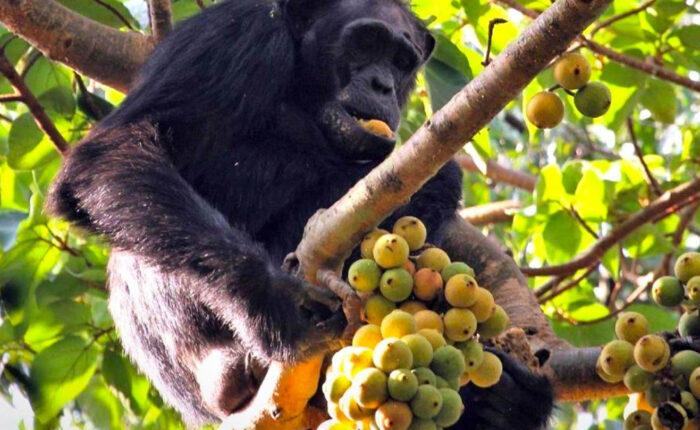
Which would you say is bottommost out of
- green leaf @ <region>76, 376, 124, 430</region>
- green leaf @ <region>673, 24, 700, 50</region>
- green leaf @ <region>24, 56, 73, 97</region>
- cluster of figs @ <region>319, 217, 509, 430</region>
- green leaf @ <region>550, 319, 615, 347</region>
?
green leaf @ <region>550, 319, 615, 347</region>

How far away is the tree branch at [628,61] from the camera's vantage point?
4.78 meters

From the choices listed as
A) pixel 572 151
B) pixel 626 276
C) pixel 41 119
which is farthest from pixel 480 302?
pixel 572 151

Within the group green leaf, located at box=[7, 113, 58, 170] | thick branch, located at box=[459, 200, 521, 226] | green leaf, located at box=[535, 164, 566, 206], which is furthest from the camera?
thick branch, located at box=[459, 200, 521, 226]

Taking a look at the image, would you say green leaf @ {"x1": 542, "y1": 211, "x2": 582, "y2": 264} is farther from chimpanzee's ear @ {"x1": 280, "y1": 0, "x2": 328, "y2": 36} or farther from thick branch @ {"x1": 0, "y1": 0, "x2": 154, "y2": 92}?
thick branch @ {"x1": 0, "y1": 0, "x2": 154, "y2": 92}

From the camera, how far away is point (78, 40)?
4824 millimetres

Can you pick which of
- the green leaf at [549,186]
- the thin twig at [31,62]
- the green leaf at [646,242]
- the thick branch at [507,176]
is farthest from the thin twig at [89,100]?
the green leaf at [646,242]

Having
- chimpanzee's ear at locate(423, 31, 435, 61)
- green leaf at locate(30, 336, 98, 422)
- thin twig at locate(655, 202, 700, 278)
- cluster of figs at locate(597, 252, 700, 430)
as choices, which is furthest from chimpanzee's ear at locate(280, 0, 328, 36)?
cluster of figs at locate(597, 252, 700, 430)

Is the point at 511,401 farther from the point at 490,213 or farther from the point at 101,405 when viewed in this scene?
the point at 490,213

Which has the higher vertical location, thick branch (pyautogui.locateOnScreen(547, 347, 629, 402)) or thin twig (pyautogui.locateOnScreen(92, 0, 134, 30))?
thin twig (pyautogui.locateOnScreen(92, 0, 134, 30))

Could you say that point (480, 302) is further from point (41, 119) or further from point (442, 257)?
point (41, 119)

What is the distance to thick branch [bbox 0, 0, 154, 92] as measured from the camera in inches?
185

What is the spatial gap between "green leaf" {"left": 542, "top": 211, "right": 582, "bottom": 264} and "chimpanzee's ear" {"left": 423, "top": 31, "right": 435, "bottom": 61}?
38.0 inches

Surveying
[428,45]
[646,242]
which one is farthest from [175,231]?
[646,242]

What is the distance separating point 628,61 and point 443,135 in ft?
7.63
